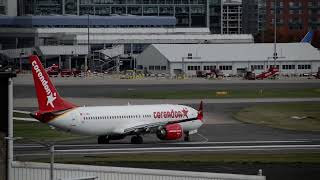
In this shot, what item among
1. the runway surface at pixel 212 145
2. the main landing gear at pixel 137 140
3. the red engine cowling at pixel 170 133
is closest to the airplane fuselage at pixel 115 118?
the main landing gear at pixel 137 140

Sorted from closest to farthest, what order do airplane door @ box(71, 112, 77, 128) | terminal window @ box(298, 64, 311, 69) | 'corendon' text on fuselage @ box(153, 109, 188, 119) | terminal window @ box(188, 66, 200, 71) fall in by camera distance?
airplane door @ box(71, 112, 77, 128), 'corendon' text on fuselage @ box(153, 109, 188, 119), terminal window @ box(188, 66, 200, 71), terminal window @ box(298, 64, 311, 69)

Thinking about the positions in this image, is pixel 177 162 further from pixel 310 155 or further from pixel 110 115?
pixel 110 115

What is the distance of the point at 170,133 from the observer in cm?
7719

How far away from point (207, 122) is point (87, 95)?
3628 cm

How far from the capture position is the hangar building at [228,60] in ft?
634

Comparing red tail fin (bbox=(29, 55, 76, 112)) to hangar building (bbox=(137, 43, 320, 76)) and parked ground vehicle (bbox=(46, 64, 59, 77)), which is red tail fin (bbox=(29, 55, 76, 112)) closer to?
parked ground vehicle (bbox=(46, 64, 59, 77))

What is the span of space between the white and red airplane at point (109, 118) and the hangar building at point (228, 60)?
366 feet

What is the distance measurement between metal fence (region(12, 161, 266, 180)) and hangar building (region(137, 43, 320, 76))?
145m

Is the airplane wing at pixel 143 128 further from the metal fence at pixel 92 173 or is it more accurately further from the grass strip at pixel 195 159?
the metal fence at pixel 92 173

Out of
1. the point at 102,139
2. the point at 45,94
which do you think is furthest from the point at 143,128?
the point at 45,94

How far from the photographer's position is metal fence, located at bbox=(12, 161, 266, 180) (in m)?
44.6

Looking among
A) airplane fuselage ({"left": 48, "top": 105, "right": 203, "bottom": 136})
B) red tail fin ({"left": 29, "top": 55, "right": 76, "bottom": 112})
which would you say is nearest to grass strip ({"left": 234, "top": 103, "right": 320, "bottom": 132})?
airplane fuselage ({"left": 48, "top": 105, "right": 203, "bottom": 136})

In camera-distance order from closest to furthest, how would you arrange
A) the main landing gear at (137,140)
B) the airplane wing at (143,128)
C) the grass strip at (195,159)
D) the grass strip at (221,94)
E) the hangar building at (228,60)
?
the grass strip at (195,159) → the airplane wing at (143,128) → the main landing gear at (137,140) → the grass strip at (221,94) → the hangar building at (228,60)

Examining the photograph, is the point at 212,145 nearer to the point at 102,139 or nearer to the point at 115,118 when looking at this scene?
the point at 115,118
